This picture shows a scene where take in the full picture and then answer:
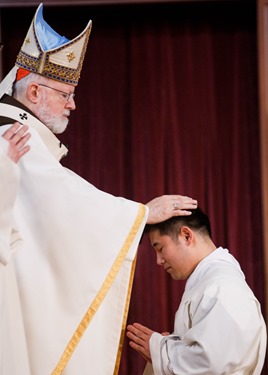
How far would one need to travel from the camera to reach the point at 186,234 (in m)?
3.28

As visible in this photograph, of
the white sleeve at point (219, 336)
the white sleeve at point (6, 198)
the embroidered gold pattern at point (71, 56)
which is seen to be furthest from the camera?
the embroidered gold pattern at point (71, 56)

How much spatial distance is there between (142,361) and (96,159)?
1462 millimetres

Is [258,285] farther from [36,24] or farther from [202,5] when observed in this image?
[36,24]

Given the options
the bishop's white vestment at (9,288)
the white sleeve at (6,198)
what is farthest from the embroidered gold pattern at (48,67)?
the white sleeve at (6,198)

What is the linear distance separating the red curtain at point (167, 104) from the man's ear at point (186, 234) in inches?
74.8

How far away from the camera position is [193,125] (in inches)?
207

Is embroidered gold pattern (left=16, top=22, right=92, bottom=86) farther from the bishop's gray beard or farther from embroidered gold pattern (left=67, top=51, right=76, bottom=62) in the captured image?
the bishop's gray beard

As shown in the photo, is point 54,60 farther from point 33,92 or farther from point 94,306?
point 94,306

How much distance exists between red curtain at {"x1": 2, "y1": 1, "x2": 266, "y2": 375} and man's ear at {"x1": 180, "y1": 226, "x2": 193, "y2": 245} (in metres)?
1.90

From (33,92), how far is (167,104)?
6.86 ft

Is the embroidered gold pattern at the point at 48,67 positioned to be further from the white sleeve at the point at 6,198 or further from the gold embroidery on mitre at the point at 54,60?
the white sleeve at the point at 6,198

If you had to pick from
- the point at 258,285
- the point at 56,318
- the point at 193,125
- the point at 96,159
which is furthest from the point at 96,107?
the point at 56,318

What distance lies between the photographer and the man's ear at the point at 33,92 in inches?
129

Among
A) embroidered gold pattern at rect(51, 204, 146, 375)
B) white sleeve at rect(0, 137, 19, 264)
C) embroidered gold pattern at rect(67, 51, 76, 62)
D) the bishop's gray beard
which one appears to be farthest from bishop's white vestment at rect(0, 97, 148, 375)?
embroidered gold pattern at rect(67, 51, 76, 62)
